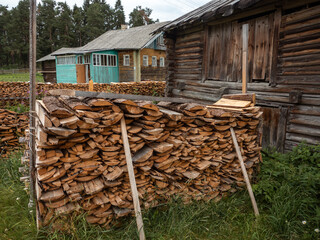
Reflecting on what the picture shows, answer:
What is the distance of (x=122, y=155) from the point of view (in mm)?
2898

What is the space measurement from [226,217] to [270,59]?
4.33 metres

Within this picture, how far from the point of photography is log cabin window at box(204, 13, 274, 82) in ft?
19.8

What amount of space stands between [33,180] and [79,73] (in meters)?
20.3

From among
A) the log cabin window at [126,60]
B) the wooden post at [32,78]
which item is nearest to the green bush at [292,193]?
the wooden post at [32,78]

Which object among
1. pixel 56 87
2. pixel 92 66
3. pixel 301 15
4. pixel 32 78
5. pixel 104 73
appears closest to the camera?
pixel 32 78

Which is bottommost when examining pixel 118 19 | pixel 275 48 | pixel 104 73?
pixel 104 73

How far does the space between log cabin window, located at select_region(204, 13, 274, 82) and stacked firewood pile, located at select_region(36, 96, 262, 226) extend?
2.89 metres

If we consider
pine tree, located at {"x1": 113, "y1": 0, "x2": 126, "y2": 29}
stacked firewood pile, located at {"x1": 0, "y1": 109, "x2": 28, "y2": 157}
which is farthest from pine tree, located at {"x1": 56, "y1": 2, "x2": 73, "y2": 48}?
stacked firewood pile, located at {"x1": 0, "y1": 109, "x2": 28, "y2": 157}

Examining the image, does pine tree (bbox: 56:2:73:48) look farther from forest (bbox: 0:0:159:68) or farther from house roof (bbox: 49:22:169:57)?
house roof (bbox: 49:22:169:57)

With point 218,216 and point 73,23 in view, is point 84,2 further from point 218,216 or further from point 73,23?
point 218,216

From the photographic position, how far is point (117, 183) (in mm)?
2803

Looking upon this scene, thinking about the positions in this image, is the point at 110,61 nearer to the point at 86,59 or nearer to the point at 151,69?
the point at 86,59

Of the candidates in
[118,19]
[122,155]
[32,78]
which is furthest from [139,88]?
[118,19]

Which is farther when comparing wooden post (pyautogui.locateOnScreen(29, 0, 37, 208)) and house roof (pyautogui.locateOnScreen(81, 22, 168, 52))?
house roof (pyautogui.locateOnScreen(81, 22, 168, 52))
